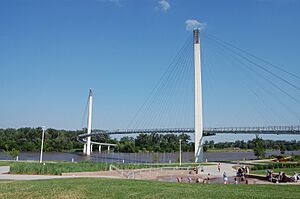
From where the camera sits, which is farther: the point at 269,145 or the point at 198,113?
the point at 269,145

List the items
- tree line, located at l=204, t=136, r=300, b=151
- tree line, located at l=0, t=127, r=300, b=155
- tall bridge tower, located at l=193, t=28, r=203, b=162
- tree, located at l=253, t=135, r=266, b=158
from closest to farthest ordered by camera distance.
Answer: tall bridge tower, located at l=193, t=28, r=203, b=162, tree, located at l=253, t=135, r=266, b=158, tree line, located at l=0, t=127, r=300, b=155, tree line, located at l=204, t=136, r=300, b=151

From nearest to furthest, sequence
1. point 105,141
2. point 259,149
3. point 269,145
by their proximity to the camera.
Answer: point 259,149 < point 105,141 < point 269,145

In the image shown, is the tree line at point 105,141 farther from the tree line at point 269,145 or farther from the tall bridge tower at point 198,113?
the tall bridge tower at point 198,113

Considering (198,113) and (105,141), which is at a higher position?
(198,113)

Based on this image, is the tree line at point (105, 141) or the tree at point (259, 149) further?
the tree line at point (105, 141)

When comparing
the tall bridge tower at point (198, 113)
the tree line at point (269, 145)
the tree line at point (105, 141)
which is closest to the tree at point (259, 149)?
the tall bridge tower at point (198, 113)

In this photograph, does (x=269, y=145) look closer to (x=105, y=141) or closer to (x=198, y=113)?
(x=105, y=141)

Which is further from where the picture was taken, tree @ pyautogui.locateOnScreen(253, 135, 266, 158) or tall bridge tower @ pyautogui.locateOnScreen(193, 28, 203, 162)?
tree @ pyautogui.locateOnScreen(253, 135, 266, 158)

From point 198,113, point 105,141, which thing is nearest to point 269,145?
point 105,141

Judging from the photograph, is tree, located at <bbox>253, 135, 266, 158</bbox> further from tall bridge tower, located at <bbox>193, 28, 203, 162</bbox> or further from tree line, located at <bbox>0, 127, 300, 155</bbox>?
tree line, located at <bbox>0, 127, 300, 155</bbox>

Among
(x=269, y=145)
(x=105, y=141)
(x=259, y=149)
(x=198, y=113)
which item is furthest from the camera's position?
(x=269, y=145)

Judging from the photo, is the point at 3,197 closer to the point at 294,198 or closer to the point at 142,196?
the point at 142,196

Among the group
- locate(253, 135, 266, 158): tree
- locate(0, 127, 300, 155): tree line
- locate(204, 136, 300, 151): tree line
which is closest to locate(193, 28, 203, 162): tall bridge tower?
locate(253, 135, 266, 158): tree

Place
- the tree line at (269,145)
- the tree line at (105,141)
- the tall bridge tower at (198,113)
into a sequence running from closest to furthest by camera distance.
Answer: the tall bridge tower at (198,113) → the tree line at (105,141) → the tree line at (269,145)
